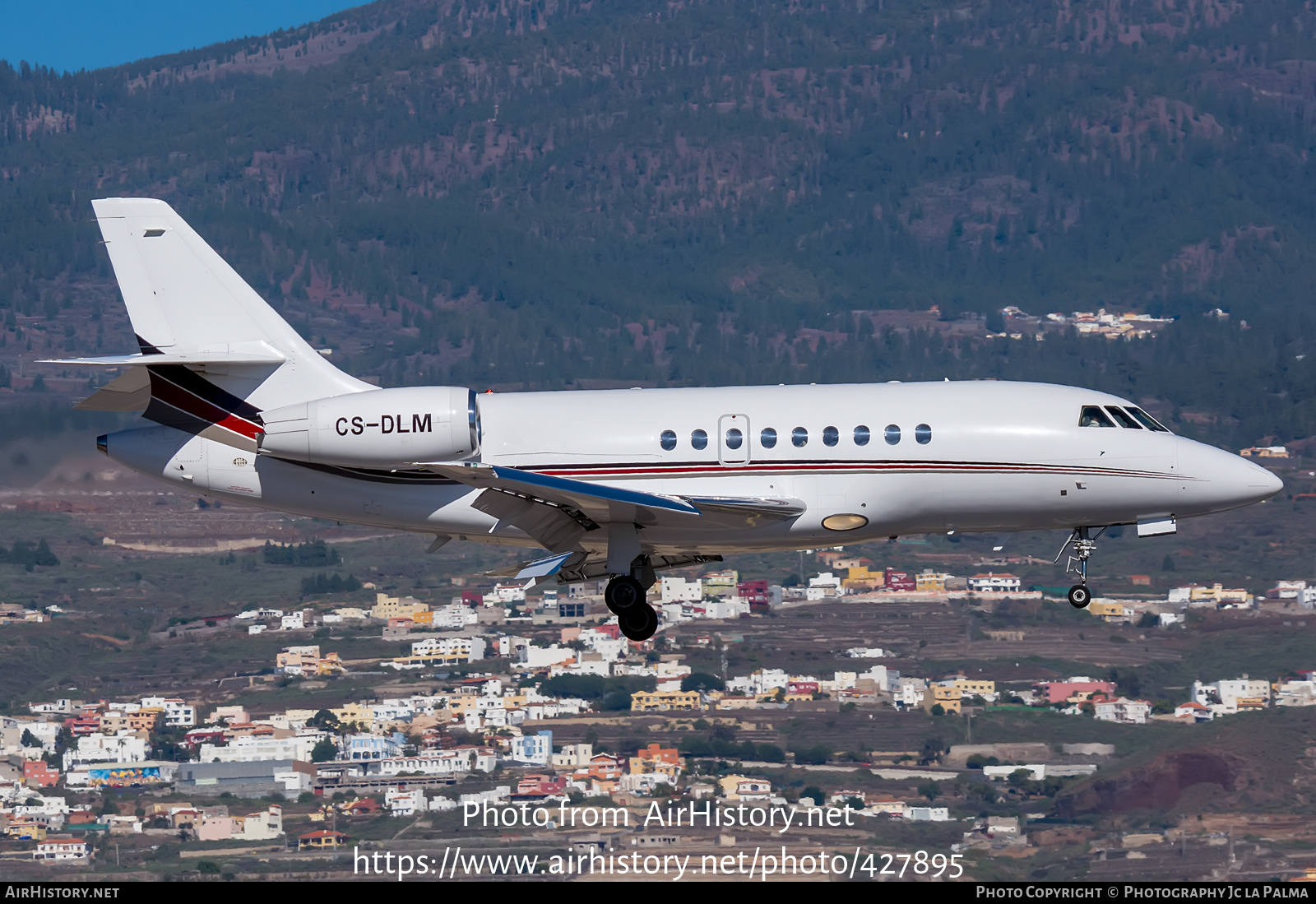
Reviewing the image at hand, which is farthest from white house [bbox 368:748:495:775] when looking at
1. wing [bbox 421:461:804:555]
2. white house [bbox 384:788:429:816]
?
wing [bbox 421:461:804:555]

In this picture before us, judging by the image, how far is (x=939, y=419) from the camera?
32.5 meters

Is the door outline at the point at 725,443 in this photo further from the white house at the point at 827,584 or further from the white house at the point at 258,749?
the white house at the point at 827,584

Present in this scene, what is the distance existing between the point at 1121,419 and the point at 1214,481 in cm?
A: 192

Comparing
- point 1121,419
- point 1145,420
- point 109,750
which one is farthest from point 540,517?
point 109,750

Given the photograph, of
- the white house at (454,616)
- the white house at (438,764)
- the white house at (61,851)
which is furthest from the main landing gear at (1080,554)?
the white house at (454,616)

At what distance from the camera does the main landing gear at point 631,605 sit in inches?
1314

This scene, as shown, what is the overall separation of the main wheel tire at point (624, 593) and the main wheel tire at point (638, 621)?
11cm

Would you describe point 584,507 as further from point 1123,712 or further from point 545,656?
point 545,656

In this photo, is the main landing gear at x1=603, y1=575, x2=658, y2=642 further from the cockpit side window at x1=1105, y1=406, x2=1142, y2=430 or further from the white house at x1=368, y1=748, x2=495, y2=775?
the white house at x1=368, y1=748, x2=495, y2=775

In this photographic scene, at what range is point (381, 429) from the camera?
32031mm

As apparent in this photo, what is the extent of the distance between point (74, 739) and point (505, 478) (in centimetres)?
8732

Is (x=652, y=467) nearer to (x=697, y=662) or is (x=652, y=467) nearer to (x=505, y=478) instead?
(x=505, y=478)

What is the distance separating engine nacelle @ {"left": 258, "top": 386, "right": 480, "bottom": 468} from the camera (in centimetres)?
3206
